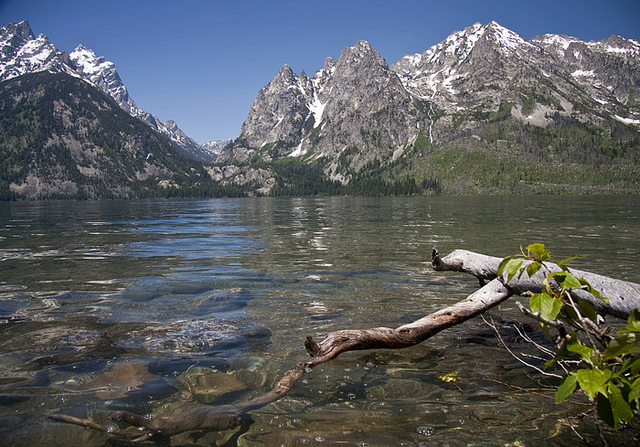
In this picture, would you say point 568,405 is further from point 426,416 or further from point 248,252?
point 248,252

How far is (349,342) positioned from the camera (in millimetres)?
6504

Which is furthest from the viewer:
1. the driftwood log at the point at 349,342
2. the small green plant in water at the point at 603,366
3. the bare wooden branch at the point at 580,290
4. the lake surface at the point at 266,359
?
the bare wooden branch at the point at 580,290

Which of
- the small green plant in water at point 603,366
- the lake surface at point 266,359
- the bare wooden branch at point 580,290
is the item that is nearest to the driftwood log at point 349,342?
the bare wooden branch at point 580,290

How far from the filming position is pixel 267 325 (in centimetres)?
1053

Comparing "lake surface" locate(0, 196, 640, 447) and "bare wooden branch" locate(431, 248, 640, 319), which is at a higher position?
"bare wooden branch" locate(431, 248, 640, 319)

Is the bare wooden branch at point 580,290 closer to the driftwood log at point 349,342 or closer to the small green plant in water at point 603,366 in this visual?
the driftwood log at point 349,342

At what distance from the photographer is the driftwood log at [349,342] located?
5.46 metres

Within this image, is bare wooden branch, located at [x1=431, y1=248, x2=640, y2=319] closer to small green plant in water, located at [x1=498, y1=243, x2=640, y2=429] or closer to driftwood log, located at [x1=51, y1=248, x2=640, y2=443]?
driftwood log, located at [x1=51, y1=248, x2=640, y2=443]

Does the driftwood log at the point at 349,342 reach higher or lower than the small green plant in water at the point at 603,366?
lower

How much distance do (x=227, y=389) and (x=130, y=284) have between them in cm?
1126

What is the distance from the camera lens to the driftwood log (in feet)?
17.9

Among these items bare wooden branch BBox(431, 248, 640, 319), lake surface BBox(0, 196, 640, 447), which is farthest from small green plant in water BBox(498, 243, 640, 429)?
lake surface BBox(0, 196, 640, 447)

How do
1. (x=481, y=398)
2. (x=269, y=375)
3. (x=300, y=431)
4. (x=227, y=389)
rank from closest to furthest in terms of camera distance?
(x=300, y=431) < (x=481, y=398) < (x=227, y=389) < (x=269, y=375)

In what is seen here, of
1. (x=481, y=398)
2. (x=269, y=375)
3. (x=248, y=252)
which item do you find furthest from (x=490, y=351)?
(x=248, y=252)
